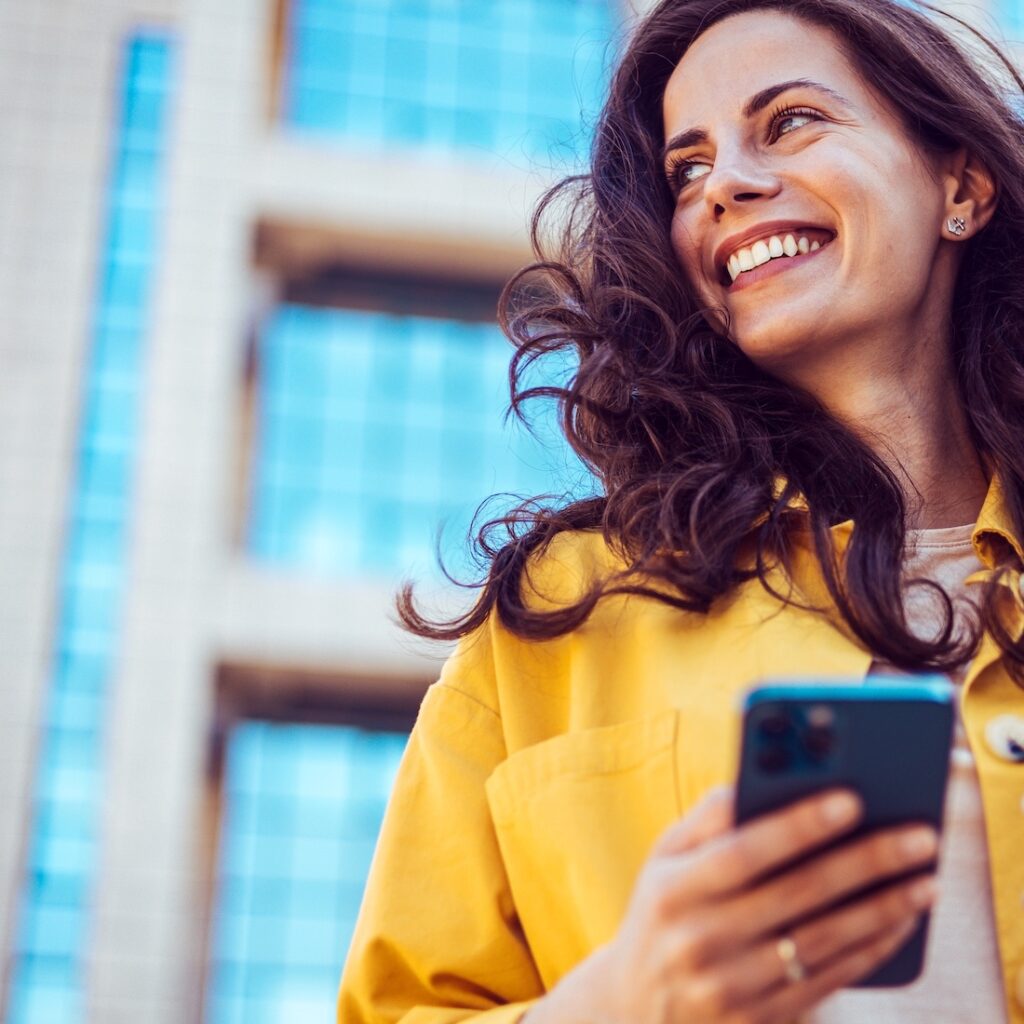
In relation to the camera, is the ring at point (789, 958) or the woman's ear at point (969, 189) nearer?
the ring at point (789, 958)

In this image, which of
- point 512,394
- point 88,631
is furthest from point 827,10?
point 88,631

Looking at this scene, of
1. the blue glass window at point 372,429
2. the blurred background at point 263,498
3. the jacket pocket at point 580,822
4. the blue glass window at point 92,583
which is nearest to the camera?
the jacket pocket at point 580,822

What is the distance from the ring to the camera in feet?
3.06

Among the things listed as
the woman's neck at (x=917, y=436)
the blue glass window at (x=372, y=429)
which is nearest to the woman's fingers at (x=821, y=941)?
the woman's neck at (x=917, y=436)

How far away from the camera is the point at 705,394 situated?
5.39ft

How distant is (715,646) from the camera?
1.40m

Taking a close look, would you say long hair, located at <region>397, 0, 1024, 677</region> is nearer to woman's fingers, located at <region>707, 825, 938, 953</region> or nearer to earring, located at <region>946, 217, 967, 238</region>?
earring, located at <region>946, 217, 967, 238</region>

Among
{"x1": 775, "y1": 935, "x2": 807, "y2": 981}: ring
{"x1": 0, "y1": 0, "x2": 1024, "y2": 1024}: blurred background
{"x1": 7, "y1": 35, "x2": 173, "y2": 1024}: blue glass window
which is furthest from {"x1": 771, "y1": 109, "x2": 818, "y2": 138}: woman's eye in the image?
{"x1": 7, "y1": 35, "x2": 173, "y2": 1024}: blue glass window

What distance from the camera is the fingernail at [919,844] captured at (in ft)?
3.06

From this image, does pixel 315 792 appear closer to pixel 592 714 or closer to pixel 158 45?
pixel 158 45

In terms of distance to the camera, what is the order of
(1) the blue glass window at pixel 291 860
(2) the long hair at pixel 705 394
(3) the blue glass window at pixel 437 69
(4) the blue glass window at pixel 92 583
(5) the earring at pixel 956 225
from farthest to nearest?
(3) the blue glass window at pixel 437 69 < (4) the blue glass window at pixel 92 583 < (1) the blue glass window at pixel 291 860 < (5) the earring at pixel 956 225 < (2) the long hair at pixel 705 394

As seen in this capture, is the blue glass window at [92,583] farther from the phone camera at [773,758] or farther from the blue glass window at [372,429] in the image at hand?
the phone camera at [773,758]

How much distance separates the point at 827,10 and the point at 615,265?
0.37 meters

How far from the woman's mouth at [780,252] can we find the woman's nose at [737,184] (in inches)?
1.9
